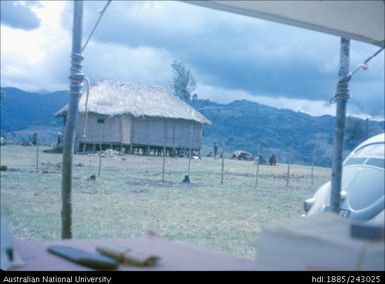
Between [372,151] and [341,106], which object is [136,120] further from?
[341,106]

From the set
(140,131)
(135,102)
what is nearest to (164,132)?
(140,131)

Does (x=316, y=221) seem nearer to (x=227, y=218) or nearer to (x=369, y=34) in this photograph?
(x=369, y=34)

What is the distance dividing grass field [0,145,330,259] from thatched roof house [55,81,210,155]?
1371cm

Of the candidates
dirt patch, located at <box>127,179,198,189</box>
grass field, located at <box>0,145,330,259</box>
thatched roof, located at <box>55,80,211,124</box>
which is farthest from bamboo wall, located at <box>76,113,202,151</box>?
dirt patch, located at <box>127,179,198,189</box>

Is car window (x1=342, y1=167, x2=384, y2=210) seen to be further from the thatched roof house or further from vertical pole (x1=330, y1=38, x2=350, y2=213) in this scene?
the thatched roof house

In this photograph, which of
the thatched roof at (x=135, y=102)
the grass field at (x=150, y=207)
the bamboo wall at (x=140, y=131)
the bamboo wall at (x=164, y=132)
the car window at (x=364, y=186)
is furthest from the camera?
the bamboo wall at (x=164, y=132)

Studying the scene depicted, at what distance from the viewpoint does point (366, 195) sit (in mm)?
4824

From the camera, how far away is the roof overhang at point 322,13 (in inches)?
Result: 115

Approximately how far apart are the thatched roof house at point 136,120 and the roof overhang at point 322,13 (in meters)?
27.3

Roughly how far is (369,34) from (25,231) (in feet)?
19.4

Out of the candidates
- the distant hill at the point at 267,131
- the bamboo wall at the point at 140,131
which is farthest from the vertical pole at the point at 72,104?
the distant hill at the point at 267,131

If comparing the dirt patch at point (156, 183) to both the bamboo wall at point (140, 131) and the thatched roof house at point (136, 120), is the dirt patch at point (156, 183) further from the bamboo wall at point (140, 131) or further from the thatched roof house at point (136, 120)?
the bamboo wall at point (140, 131)
